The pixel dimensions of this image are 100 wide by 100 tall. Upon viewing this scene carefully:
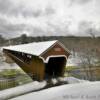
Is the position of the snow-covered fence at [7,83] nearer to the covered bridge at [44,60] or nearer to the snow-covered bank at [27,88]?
the snow-covered bank at [27,88]

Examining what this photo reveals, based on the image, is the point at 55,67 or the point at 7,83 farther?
the point at 55,67

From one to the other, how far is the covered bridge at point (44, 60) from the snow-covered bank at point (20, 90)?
51.2 inches

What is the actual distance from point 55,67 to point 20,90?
6.45 metres

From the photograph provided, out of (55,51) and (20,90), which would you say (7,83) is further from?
(55,51)

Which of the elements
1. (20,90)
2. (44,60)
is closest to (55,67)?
(44,60)

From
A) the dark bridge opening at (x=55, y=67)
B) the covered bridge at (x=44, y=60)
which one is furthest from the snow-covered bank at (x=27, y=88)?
the dark bridge opening at (x=55, y=67)

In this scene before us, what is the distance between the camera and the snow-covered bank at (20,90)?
435 inches

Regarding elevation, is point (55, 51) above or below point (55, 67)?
above

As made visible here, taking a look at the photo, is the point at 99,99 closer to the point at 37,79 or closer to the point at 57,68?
the point at 37,79

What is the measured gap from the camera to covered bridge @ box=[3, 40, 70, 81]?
1531 cm

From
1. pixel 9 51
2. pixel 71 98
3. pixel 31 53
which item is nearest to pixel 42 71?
pixel 31 53

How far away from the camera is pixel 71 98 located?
9.75m

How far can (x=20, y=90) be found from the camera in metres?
12.2

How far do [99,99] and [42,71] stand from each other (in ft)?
21.8
